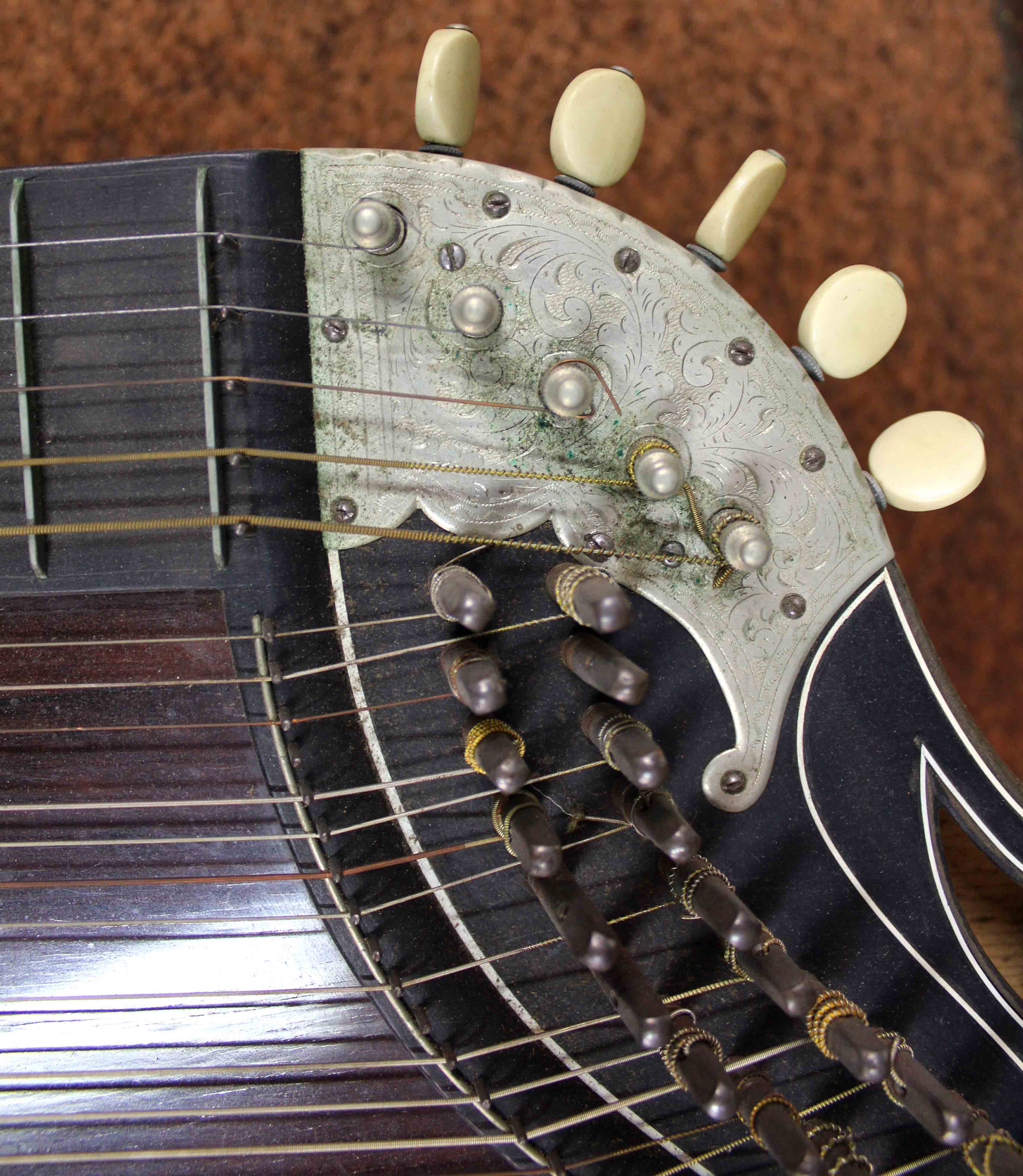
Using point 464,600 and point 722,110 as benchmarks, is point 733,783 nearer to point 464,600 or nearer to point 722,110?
point 464,600

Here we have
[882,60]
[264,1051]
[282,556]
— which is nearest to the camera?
[282,556]

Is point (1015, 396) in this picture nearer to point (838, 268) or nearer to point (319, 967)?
point (838, 268)

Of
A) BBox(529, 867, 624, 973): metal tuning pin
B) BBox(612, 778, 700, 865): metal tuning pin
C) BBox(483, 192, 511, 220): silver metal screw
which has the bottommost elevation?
BBox(529, 867, 624, 973): metal tuning pin

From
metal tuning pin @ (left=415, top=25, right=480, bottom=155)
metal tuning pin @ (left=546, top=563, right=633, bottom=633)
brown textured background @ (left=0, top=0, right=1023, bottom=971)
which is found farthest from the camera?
brown textured background @ (left=0, top=0, right=1023, bottom=971)

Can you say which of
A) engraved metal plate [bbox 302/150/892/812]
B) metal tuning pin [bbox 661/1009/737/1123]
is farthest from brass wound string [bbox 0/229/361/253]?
metal tuning pin [bbox 661/1009/737/1123]

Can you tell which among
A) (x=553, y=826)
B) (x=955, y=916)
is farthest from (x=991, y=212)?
(x=553, y=826)

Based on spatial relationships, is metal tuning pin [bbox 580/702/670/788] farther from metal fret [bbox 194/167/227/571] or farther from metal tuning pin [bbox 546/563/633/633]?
metal fret [bbox 194/167/227/571]
